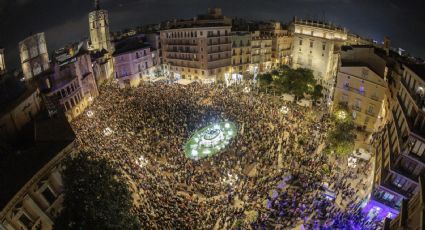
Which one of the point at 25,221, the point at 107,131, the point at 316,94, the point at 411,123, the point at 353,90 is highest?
the point at 411,123

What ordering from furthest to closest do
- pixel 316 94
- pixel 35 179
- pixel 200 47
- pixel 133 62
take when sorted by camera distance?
pixel 133 62
pixel 200 47
pixel 316 94
pixel 35 179

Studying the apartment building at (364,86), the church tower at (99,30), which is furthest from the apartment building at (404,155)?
the church tower at (99,30)

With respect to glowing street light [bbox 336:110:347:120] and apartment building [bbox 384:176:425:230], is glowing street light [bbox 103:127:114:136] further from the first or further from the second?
glowing street light [bbox 336:110:347:120]

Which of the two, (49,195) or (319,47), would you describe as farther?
(319,47)

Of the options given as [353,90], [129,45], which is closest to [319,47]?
[353,90]

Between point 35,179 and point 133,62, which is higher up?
point 35,179

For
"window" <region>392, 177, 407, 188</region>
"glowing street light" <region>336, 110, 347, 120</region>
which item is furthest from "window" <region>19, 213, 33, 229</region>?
"glowing street light" <region>336, 110, 347, 120</region>

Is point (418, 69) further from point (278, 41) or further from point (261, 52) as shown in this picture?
point (278, 41)

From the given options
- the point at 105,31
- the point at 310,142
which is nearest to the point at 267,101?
the point at 310,142
